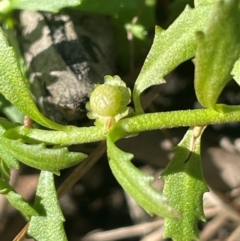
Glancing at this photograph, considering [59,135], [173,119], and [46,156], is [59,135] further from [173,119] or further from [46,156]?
[173,119]

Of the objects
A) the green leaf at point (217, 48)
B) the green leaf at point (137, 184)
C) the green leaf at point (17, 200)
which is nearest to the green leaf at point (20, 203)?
the green leaf at point (17, 200)

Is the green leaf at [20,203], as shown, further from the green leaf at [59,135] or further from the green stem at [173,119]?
the green stem at [173,119]

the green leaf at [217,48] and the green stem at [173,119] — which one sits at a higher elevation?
the green leaf at [217,48]

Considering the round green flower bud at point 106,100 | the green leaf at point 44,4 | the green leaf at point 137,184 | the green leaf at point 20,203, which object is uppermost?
the green leaf at point 44,4

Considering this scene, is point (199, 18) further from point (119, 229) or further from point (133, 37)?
point (119, 229)

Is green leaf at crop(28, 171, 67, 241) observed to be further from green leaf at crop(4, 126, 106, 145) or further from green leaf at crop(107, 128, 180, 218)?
green leaf at crop(107, 128, 180, 218)

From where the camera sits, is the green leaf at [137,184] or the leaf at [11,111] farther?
the leaf at [11,111]

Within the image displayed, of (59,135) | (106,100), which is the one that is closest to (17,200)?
(59,135)
